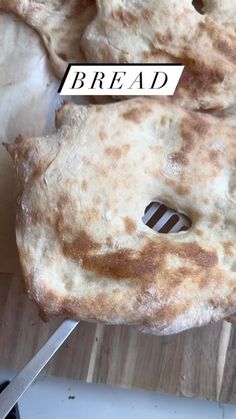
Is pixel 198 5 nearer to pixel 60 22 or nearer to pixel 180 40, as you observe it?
pixel 180 40

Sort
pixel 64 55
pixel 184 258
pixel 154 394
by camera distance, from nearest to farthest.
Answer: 1. pixel 184 258
2. pixel 64 55
3. pixel 154 394

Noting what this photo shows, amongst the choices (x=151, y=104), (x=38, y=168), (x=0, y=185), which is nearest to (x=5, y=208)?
(x=0, y=185)

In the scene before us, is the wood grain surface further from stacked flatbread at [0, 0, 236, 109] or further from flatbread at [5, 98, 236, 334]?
stacked flatbread at [0, 0, 236, 109]

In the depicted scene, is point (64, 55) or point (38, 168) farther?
point (64, 55)

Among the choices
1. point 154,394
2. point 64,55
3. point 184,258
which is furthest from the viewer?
point 154,394

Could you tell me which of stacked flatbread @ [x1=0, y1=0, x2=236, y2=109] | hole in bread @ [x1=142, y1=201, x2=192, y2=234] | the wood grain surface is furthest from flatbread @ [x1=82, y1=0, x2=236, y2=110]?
the wood grain surface

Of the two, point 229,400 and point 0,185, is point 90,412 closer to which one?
point 229,400

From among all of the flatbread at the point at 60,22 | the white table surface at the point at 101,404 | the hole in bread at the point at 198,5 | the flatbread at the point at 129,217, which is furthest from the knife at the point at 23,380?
the hole in bread at the point at 198,5
